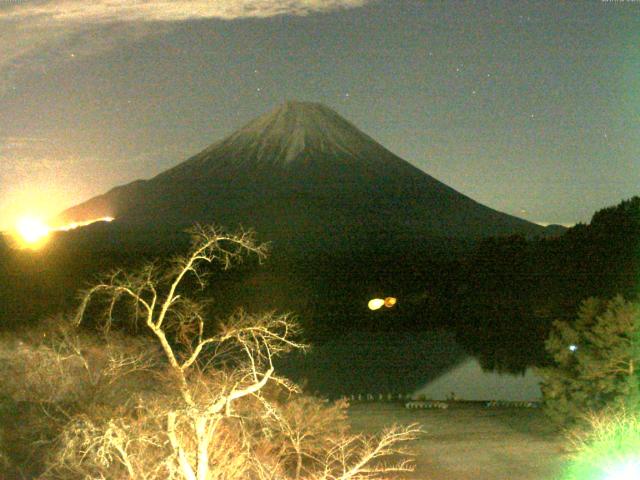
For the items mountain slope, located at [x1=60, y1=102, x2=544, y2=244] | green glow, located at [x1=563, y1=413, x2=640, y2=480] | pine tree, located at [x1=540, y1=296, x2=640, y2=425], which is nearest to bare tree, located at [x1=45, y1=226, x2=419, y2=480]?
green glow, located at [x1=563, y1=413, x2=640, y2=480]

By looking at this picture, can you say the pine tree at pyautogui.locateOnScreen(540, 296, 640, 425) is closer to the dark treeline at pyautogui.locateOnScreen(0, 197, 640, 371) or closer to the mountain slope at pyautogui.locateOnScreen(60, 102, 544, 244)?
the dark treeline at pyautogui.locateOnScreen(0, 197, 640, 371)

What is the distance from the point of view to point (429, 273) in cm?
5962

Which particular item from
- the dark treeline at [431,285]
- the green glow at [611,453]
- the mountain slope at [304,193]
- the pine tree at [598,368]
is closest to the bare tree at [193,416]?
the green glow at [611,453]

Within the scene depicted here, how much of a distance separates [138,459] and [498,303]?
45588 millimetres

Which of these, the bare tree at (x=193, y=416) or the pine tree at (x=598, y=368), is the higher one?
the bare tree at (x=193, y=416)

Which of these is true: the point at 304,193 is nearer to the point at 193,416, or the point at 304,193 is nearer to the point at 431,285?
the point at 431,285

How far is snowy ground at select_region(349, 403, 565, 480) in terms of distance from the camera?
13851mm

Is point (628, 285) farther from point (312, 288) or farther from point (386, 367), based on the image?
point (312, 288)

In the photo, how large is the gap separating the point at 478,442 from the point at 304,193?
384 feet

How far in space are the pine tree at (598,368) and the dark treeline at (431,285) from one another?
1598 cm

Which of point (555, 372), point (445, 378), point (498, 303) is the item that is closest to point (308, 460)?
point (555, 372)

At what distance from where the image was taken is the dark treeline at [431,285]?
132 ft

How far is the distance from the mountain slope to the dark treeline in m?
55.5

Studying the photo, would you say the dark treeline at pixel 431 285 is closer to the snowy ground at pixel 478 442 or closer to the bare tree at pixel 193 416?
the snowy ground at pixel 478 442
